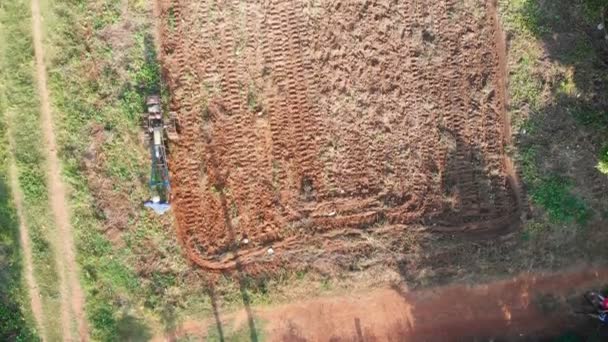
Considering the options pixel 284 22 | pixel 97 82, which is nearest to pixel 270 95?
pixel 284 22

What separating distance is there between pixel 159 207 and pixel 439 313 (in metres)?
6.38

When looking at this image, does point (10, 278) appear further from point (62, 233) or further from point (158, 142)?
point (158, 142)

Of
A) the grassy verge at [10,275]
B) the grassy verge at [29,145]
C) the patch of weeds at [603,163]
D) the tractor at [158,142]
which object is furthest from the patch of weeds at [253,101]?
the patch of weeds at [603,163]

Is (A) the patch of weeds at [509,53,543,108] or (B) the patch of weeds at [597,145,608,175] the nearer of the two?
(B) the patch of weeds at [597,145,608,175]

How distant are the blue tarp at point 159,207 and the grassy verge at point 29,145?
2193 millimetres

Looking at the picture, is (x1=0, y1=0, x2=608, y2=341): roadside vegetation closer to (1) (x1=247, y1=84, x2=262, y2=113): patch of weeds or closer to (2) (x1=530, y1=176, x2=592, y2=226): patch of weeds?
(2) (x1=530, y1=176, x2=592, y2=226): patch of weeds

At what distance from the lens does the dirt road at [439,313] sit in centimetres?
1473

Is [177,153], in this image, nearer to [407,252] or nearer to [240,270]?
[240,270]

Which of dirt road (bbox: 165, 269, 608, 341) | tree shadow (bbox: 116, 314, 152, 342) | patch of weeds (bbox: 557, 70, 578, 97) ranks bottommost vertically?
dirt road (bbox: 165, 269, 608, 341)

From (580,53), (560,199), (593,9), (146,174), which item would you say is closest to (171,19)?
(146,174)

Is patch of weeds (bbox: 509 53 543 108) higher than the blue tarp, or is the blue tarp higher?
patch of weeds (bbox: 509 53 543 108)

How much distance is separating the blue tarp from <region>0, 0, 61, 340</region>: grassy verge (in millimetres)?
2193

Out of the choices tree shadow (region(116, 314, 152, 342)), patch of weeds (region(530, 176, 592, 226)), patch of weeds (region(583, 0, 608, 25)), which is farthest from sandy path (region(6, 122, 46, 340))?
patch of weeds (region(583, 0, 608, 25))

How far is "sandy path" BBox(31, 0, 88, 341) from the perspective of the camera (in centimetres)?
1469
